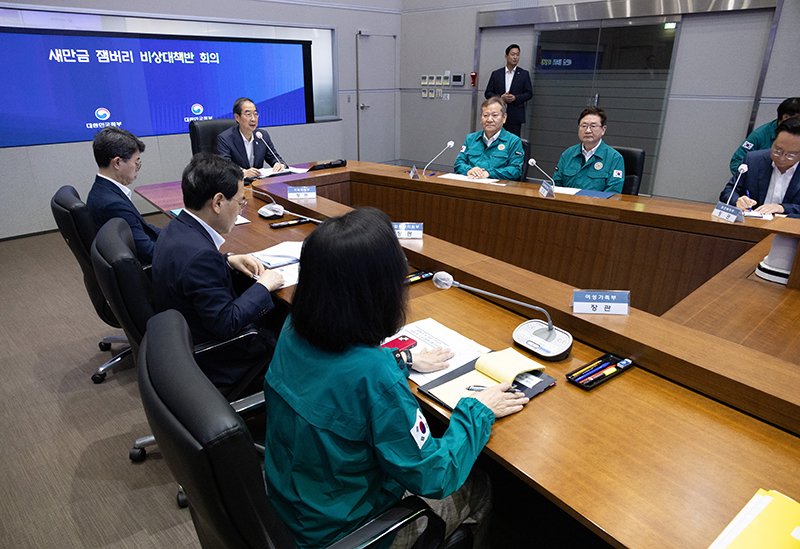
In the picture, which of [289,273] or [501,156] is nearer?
[289,273]

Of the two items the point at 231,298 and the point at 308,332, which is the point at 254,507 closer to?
the point at 308,332

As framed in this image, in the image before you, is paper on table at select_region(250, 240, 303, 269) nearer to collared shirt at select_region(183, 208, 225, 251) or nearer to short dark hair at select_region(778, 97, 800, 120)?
collared shirt at select_region(183, 208, 225, 251)

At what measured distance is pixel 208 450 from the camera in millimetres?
647

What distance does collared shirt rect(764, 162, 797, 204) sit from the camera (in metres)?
2.67

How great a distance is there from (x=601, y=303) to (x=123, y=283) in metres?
1.36

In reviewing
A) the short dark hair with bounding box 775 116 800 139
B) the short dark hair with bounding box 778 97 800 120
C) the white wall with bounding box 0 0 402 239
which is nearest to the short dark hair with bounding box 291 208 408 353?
the short dark hair with bounding box 775 116 800 139

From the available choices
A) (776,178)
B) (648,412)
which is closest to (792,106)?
(776,178)

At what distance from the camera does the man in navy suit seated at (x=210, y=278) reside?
1.57 metres

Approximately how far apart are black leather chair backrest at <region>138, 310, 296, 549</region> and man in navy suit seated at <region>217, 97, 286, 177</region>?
3.14m

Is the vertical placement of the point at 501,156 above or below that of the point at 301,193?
above

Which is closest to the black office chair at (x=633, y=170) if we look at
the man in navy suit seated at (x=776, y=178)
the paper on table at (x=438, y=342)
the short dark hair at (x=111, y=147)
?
the man in navy suit seated at (x=776, y=178)

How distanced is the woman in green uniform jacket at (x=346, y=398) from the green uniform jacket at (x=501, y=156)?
3008mm

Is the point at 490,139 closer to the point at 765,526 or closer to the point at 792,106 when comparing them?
the point at 792,106

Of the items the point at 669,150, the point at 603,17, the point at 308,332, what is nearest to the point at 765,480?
the point at 308,332
